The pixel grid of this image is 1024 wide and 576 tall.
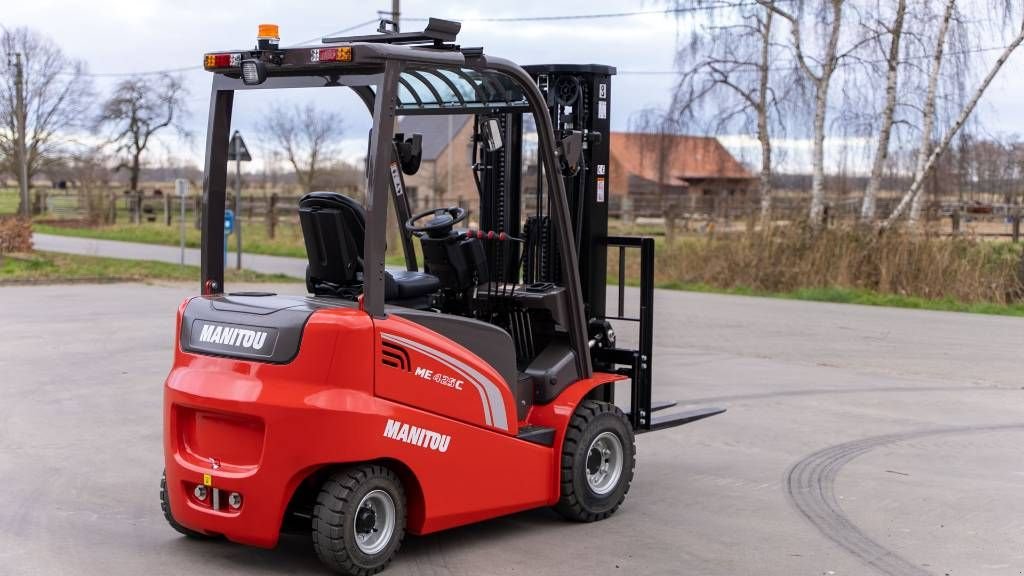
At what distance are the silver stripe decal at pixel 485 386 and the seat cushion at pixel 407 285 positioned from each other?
1.29 ft

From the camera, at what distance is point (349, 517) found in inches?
224

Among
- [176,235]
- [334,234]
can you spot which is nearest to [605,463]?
[334,234]

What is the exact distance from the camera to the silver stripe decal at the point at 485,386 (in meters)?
5.95

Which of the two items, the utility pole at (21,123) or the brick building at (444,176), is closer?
the utility pole at (21,123)

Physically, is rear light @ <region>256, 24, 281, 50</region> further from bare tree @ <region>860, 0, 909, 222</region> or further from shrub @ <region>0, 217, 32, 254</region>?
shrub @ <region>0, 217, 32, 254</region>

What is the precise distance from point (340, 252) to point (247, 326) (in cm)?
65

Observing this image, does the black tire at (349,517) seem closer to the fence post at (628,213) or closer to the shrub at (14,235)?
the shrub at (14,235)

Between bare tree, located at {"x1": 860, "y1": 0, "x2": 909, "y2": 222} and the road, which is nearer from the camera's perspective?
the road

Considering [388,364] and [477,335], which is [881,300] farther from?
[388,364]

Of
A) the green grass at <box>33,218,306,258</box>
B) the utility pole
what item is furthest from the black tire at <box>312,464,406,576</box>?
the utility pole

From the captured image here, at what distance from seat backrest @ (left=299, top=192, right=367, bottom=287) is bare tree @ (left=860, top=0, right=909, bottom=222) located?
21398 mm

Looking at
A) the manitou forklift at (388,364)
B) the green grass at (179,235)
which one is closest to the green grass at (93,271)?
the green grass at (179,235)

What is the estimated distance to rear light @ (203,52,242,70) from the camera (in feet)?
20.1

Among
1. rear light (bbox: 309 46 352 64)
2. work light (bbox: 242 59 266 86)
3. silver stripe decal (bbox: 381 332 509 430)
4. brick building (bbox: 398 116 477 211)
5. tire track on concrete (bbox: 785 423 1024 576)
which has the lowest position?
tire track on concrete (bbox: 785 423 1024 576)
